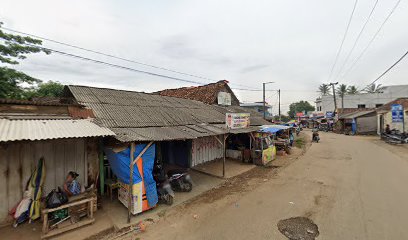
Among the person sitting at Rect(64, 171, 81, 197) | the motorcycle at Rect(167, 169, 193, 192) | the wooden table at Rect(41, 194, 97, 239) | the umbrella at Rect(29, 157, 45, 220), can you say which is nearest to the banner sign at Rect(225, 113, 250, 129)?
the motorcycle at Rect(167, 169, 193, 192)

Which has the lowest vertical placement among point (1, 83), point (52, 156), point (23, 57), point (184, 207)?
point (184, 207)

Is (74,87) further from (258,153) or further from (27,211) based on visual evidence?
(258,153)

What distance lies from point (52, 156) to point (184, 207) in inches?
190

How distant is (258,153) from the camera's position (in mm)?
13195

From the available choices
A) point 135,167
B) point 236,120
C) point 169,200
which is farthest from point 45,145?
point 236,120

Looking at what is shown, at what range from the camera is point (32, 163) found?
6438 mm

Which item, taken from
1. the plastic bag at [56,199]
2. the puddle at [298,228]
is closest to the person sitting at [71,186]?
the plastic bag at [56,199]

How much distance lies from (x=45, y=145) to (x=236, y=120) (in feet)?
29.3

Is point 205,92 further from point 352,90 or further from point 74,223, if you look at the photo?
point 352,90

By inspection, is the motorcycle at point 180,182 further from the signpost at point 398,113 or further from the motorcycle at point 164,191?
the signpost at point 398,113

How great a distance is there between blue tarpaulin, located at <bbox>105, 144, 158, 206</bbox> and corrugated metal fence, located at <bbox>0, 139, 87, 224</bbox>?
122 cm

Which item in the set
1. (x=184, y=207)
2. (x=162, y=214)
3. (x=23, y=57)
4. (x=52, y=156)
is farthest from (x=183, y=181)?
(x=23, y=57)

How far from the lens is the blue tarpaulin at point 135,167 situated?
650cm

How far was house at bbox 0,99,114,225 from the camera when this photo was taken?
18.4 feet
